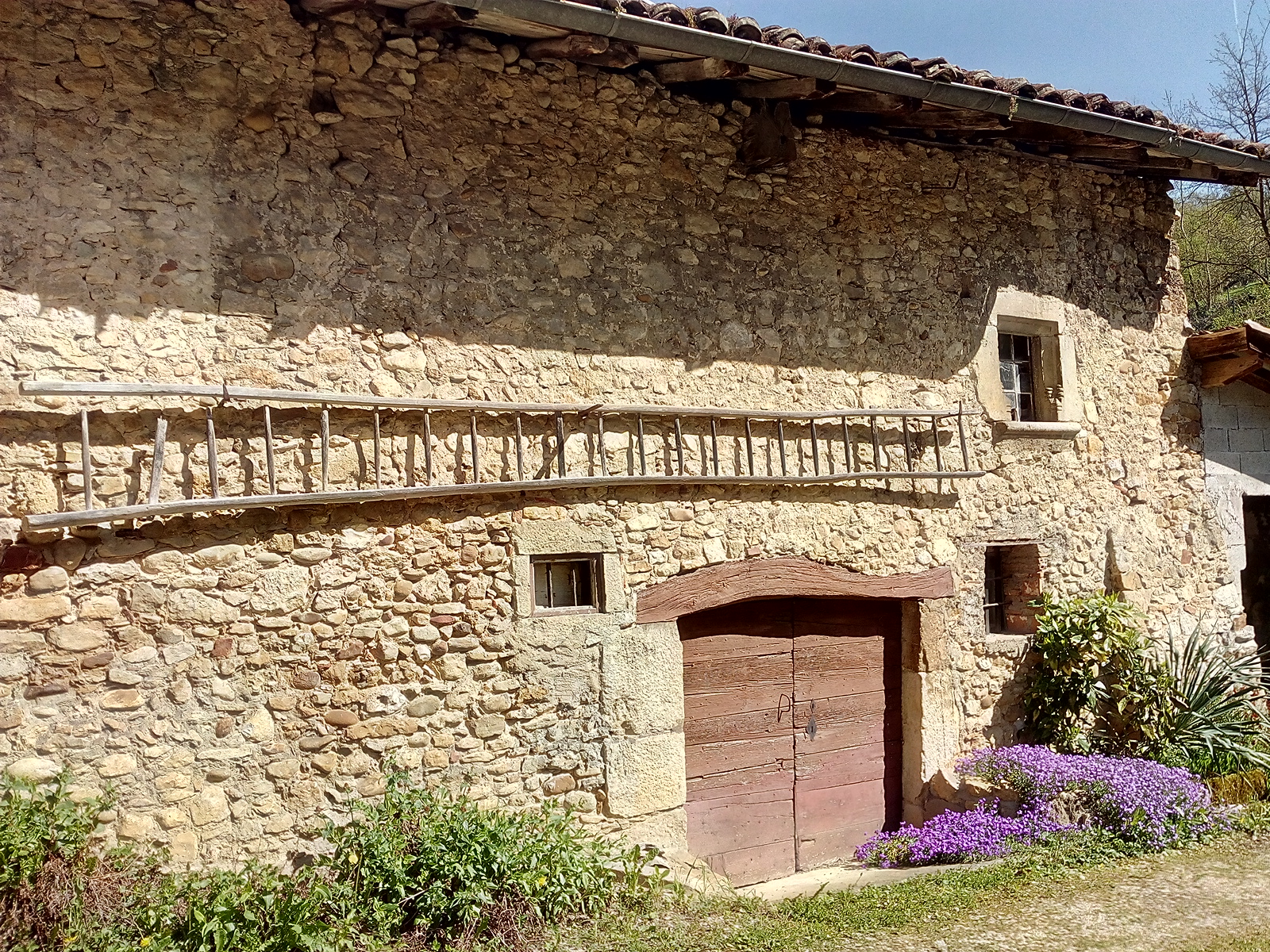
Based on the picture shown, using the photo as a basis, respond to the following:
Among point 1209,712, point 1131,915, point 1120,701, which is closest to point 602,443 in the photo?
point 1131,915

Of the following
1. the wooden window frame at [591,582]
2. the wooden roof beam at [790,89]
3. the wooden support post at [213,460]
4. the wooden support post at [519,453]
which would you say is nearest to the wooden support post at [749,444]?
the wooden window frame at [591,582]

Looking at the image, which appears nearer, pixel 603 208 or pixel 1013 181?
pixel 603 208

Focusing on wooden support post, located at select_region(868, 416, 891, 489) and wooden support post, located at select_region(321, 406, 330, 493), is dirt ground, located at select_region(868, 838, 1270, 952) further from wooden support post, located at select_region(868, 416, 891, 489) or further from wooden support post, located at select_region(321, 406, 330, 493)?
wooden support post, located at select_region(321, 406, 330, 493)

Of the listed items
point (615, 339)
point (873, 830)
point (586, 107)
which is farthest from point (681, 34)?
point (873, 830)

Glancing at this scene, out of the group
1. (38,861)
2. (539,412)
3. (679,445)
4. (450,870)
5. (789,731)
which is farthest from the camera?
(789,731)

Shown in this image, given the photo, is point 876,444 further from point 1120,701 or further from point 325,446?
point 325,446

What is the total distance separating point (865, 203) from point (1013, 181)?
142 centimetres

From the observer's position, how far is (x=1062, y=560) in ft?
23.3

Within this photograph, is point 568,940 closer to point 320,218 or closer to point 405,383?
point 405,383

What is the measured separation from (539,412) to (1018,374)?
158 inches

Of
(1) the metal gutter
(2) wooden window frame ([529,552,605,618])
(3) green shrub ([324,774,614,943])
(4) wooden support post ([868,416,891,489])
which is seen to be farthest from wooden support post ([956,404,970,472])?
(3) green shrub ([324,774,614,943])

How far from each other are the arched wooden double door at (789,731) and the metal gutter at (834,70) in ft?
10.1

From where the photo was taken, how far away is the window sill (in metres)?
6.86

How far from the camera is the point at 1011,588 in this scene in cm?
707
